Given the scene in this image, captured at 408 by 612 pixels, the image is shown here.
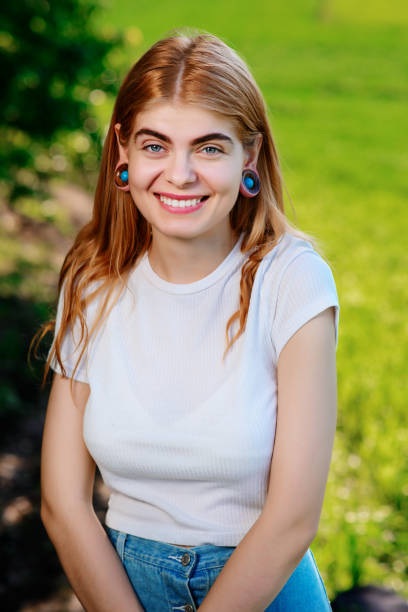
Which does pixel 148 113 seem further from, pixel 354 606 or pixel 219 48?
pixel 354 606

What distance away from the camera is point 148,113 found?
1.78 meters

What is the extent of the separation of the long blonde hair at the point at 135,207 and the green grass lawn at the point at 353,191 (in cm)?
27

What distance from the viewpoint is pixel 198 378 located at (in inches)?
70.4

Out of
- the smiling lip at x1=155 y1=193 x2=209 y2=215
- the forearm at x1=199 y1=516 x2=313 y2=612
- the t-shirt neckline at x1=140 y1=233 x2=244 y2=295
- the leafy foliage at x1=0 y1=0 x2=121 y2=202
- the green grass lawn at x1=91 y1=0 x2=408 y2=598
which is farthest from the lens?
the leafy foliage at x1=0 y1=0 x2=121 y2=202

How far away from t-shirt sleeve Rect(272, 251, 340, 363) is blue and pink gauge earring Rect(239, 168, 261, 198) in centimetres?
22

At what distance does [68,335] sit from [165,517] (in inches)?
21.2

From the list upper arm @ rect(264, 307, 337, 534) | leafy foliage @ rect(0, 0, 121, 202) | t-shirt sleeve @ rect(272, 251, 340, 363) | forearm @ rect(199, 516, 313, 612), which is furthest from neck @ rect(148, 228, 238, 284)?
leafy foliage @ rect(0, 0, 121, 202)

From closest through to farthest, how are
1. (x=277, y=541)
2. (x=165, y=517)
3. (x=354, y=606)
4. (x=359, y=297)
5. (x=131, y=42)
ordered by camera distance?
1. (x=277, y=541)
2. (x=165, y=517)
3. (x=354, y=606)
4. (x=131, y=42)
5. (x=359, y=297)

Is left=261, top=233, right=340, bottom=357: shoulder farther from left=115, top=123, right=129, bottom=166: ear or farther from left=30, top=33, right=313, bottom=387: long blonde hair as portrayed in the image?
left=115, top=123, right=129, bottom=166: ear

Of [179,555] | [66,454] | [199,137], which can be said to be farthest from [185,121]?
[179,555]

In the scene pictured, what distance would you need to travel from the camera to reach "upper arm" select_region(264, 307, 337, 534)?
1680 mm

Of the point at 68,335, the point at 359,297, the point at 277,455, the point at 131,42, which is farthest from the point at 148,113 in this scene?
the point at 359,297

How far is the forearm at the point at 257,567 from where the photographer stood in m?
1.67

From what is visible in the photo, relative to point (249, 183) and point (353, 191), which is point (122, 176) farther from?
point (353, 191)
